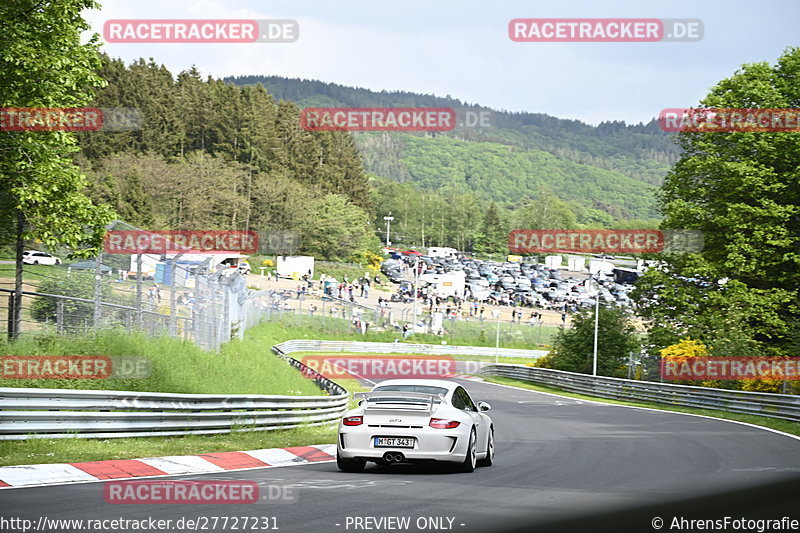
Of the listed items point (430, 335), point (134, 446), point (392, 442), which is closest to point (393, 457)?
point (392, 442)

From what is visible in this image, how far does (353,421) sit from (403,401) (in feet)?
2.54

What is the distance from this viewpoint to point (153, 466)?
1274cm

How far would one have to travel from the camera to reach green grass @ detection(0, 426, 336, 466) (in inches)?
489

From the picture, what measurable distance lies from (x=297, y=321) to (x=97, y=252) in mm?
48478

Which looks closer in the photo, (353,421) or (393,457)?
(393,457)

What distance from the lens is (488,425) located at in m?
14.9

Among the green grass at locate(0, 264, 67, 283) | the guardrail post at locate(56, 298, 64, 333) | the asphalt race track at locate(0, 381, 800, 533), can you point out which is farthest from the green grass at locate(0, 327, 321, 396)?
the asphalt race track at locate(0, 381, 800, 533)

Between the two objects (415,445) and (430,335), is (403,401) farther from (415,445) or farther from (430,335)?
(430,335)

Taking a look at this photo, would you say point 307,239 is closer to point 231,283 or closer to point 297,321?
point 297,321

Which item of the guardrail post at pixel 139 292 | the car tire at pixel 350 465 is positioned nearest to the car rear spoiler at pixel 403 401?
the car tire at pixel 350 465

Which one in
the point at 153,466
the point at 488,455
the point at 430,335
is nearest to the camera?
the point at 153,466

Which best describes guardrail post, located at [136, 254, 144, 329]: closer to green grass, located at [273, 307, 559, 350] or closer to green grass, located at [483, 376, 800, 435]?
green grass, located at [483, 376, 800, 435]

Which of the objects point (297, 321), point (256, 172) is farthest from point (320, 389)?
point (256, 172)

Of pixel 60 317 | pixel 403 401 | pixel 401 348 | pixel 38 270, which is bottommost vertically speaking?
pixel 401 348
